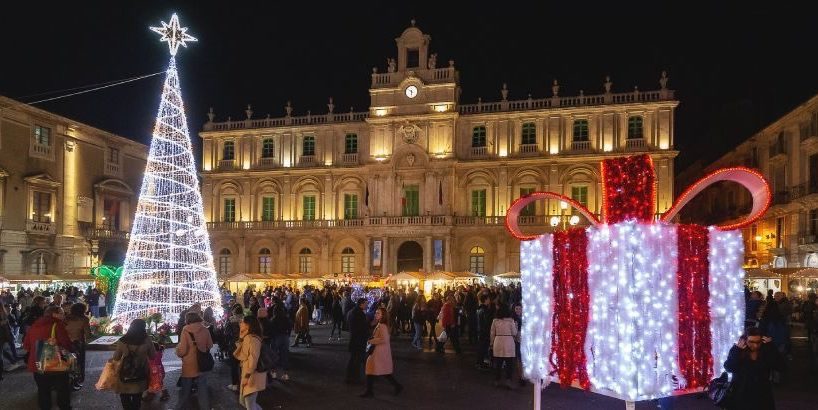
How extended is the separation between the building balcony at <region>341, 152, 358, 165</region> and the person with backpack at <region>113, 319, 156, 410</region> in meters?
33.2

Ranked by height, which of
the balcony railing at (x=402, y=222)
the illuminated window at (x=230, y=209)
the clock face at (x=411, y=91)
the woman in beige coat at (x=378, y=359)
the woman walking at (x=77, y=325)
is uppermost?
the clock face at (x=411, y=91)

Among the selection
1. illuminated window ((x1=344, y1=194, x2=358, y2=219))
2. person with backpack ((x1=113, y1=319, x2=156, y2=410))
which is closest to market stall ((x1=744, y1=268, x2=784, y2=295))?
illuminated window ((x1=344, y1=194, x2=358, y2=219))

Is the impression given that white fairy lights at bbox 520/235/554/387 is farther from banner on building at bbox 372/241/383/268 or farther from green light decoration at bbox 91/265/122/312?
banner on building at bbox 372/241/383/268

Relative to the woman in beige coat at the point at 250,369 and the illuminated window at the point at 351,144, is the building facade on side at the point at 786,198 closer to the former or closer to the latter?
the illuminated window at the point at 351,144

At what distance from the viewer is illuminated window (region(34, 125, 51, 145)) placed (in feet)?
Answer: 111

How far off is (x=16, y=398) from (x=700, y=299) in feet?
31.7

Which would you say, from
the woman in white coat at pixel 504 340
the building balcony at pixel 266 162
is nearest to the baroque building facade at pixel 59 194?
the building balcony at pixel 266 162

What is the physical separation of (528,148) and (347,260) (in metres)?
11.9

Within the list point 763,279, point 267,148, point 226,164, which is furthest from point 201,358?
point 226,164

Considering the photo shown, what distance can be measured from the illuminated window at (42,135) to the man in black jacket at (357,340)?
27.9m

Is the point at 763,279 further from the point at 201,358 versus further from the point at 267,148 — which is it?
the point at 267,148

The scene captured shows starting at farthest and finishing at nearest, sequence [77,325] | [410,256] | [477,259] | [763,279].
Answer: [410,256] < [477,259] < [763,279] < [77,325]

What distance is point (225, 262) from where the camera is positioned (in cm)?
4247

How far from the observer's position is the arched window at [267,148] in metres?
42.9
